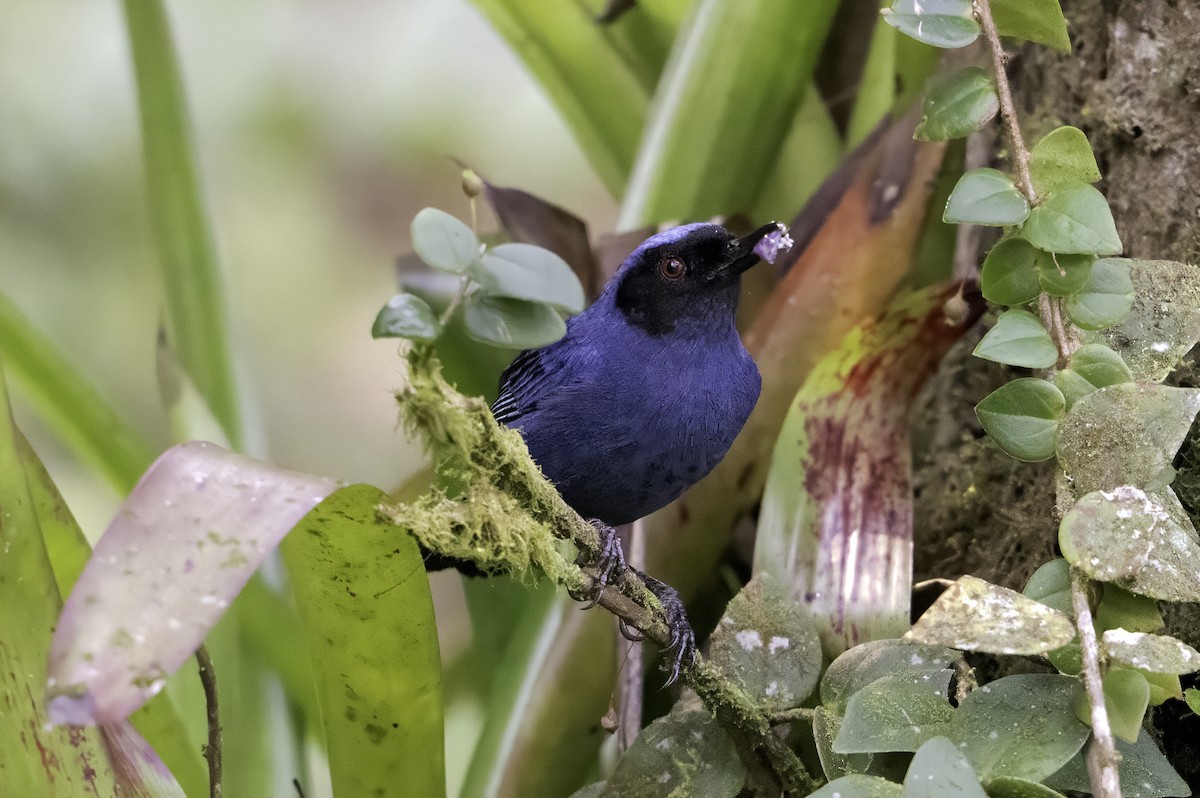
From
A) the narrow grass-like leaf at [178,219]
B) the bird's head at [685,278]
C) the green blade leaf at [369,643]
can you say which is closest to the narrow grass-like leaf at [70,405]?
the narrow grass-like leaf at [178,219]

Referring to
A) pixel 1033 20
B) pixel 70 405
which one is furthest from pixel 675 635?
pixel 70 405

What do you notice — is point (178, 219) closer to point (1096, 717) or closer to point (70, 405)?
point (70, 405)

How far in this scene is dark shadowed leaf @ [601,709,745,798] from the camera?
113cm

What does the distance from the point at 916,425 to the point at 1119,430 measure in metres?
0.81

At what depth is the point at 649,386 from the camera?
1.51 m

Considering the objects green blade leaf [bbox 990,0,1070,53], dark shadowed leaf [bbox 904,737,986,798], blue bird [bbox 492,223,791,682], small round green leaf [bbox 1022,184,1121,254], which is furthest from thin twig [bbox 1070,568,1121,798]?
green blade leaf [bbox 990,0,1070,53]

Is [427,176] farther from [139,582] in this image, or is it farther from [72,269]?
[139,582]

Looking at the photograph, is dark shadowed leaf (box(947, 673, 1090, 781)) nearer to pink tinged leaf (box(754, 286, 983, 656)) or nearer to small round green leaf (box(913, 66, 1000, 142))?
pink tinged leaf (box(754, 286, 983, 656))

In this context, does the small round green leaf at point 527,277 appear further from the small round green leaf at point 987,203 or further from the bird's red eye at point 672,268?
the bird's red eye at point 672,268

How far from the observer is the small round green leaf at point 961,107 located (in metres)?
1.13

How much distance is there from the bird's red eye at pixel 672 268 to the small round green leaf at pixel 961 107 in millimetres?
491

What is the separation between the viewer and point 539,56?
2.03 m

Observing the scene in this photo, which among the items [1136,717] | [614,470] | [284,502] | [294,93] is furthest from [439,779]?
[294,93]

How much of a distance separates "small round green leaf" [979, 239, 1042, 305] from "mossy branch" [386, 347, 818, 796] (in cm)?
52
